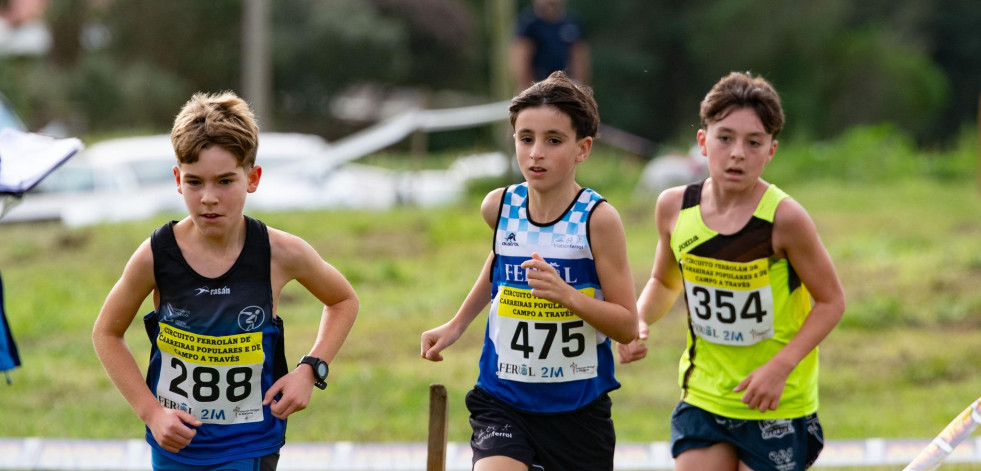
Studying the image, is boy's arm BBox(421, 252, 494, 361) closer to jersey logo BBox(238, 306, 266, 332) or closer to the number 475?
the number 475

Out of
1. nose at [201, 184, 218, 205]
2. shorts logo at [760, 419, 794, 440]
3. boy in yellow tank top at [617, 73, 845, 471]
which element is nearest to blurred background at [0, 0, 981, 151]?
boy in yellow tank top at [617, 73, 845, 471]

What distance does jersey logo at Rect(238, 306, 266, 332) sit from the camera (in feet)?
12.5

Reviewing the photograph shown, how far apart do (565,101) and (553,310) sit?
70 centimetres

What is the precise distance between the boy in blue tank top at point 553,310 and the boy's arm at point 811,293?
1.70 feet

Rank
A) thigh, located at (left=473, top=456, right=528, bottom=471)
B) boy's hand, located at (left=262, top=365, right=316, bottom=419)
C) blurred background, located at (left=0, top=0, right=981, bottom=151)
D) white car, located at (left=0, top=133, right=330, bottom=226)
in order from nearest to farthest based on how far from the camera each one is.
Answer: boy's hand, located at (left=262, top=365, right=316, bottom=419), thigh, located at (left=473, top=456, right=528, bottom=471), white car, located at (left=0, top=133, right=330, bottom=226), blurred background, located at (left=0, top=0, right=981, bottom=151)

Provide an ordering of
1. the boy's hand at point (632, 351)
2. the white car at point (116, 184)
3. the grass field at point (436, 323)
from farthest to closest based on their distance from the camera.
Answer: the white car at point (116, 184), the grass field at point (436, 323), the boy's hand at point (632, 351)

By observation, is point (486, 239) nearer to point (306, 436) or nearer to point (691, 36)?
point (306, 436)

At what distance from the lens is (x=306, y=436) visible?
7.12 meters

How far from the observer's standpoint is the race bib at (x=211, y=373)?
379 centimetres

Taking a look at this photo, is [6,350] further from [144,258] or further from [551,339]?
[551,339]

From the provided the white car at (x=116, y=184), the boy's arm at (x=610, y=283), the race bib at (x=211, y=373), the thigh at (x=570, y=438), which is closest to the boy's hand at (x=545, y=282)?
the boy's arm at (x=610, y=283)

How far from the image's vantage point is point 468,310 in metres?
4.34

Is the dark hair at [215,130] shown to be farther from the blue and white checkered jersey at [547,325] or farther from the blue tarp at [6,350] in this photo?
the blue tarp at [6,350]

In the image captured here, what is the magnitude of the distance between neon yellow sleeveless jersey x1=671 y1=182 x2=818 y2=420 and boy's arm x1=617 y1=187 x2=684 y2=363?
0.14 m
